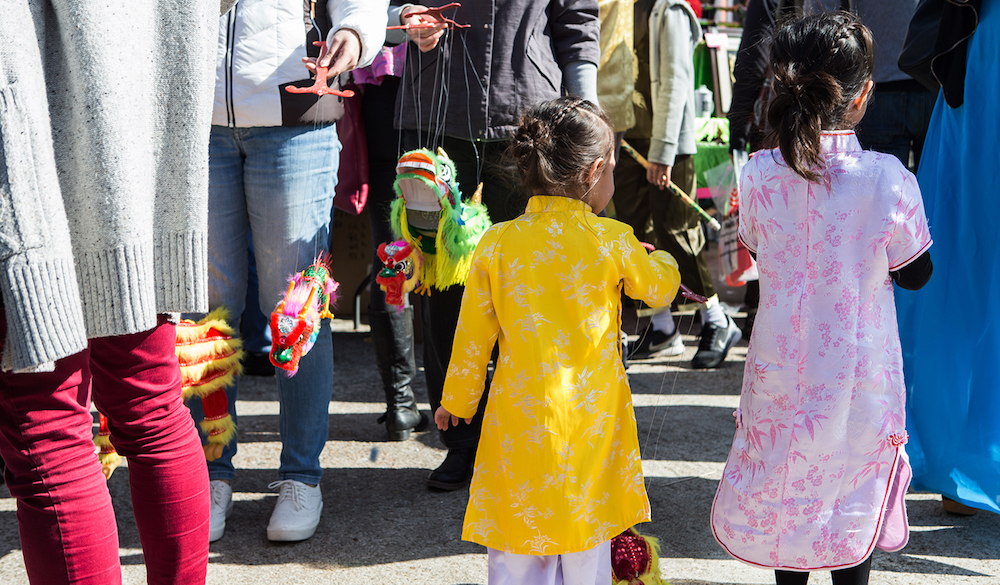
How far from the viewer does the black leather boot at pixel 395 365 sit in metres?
3.02

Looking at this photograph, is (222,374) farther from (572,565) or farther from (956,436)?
(956,436)

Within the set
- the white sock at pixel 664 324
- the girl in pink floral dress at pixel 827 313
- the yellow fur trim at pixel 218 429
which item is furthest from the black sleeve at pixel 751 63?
the yellow fur trim at pixel 218 429

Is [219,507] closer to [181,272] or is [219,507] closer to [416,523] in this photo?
[416,523]

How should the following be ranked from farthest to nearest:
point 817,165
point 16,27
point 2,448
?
point 817,165 < point 2,448 < point 16,27

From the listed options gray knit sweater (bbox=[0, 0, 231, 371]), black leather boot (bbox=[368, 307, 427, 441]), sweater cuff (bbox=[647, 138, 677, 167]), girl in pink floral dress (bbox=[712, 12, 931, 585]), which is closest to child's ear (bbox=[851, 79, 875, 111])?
girl in pink floral dress (bbox=[712, 12, 931, 585])

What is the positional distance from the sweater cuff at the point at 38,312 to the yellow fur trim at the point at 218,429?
1.09 metres

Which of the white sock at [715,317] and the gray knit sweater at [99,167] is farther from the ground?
the gray knit sweater at [99,167]

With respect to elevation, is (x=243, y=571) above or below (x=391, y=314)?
below

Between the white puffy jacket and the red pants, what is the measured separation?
0.76 meters

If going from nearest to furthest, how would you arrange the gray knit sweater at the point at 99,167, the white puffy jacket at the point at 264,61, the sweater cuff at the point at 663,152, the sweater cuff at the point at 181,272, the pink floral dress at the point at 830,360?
the gray knit sweater at the point at 99,167 < the sweater cuff at the point at 181,272 < the pink floral dress at the point at 830,360 < the white puffy jacket at the point at 264,61 < the sweater cuff at the point at 663,152

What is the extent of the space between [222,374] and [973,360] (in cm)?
204

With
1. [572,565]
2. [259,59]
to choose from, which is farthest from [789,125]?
[259,59]

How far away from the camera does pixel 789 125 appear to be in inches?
66.1

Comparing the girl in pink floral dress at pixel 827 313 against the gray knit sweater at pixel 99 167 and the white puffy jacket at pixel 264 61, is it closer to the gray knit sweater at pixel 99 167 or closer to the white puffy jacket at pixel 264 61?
the white puffy jacket at pixel 264 61
